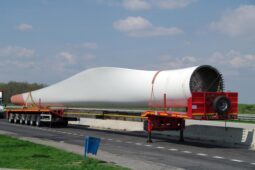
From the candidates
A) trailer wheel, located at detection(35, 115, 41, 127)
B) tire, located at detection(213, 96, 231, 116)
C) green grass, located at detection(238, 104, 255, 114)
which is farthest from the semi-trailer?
green grass, located at detection(238, 104, 255, 114)

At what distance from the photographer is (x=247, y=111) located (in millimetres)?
69375

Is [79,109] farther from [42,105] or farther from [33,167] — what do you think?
[33,167]

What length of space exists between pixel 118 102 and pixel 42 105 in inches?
498

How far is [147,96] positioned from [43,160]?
10.6 m

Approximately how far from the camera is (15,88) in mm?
48625

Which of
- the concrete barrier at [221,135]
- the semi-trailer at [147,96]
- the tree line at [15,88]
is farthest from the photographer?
the tree line at [15,88]

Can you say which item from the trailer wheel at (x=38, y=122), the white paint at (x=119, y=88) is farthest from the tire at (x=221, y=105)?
the trailer wheel at (x=38, y=122)

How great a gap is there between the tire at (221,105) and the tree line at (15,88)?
82.9ft

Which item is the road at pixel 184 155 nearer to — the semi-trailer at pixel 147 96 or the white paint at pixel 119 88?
the semi-trailer at pixel 147 96

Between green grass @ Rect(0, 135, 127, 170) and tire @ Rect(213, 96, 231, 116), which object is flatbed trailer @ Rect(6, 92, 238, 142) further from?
green grass @ Rect(0, 135, 127, 170)

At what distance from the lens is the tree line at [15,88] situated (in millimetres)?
44181

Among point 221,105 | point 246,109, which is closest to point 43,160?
point 221,105

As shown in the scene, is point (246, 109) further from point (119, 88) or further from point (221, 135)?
point (221, 135)

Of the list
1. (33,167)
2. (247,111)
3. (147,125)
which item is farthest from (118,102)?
(247,111)
